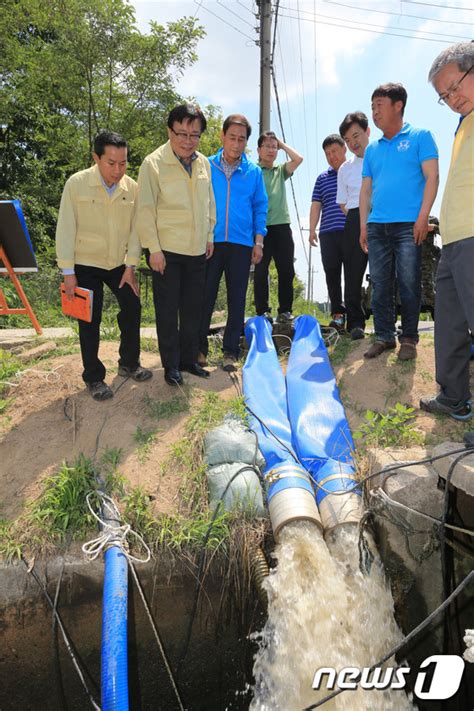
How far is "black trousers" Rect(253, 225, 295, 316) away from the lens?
4.63 meters

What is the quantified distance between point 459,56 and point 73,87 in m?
9.07

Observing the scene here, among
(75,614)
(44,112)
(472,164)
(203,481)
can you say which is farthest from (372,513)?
(44,112)

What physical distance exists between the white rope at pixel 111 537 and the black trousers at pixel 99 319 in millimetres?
A: 1202

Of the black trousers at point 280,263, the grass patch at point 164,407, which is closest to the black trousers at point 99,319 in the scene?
the grass patch at point 164,407

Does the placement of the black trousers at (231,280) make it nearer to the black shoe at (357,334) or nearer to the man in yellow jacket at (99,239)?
the man in yellow jacket at (99,239)

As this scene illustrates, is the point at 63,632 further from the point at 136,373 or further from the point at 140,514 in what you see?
the point at 136,373

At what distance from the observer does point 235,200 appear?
3990 mm

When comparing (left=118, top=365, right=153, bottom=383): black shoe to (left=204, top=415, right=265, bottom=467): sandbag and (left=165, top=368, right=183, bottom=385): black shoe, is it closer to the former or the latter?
(left=165, top=368, right=183, bottom=385): black shoe

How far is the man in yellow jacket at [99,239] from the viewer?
332cm

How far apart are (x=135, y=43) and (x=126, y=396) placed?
8.09 meters

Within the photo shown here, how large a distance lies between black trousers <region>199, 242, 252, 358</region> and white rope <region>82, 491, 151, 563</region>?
6.13 feet

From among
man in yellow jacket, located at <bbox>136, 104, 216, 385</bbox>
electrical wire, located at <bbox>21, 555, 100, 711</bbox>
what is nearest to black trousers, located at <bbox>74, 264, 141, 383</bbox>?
man in yellow jacket, located at <bbox>136, 104, 216, 385</bbox>

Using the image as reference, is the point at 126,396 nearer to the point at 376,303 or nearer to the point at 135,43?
the point at 376,303

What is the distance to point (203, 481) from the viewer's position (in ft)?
9.68
